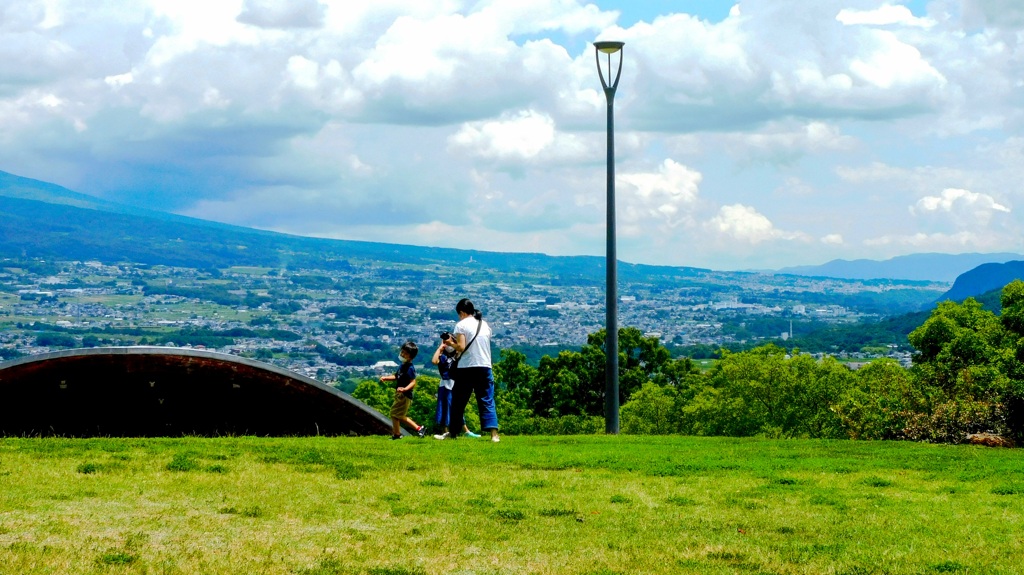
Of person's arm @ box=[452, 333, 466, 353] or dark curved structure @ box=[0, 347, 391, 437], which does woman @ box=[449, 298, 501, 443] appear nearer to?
person's arm @ box=[452, 333, 466, 353]

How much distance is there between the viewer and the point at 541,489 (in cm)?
1207

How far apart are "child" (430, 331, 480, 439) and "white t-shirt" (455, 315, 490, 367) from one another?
35 centimetres

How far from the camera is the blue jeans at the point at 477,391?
1678 cm

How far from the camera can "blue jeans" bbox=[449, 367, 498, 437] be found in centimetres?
1678

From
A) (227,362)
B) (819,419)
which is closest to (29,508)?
(227,362)

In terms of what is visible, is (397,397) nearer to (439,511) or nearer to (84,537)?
(439,511)

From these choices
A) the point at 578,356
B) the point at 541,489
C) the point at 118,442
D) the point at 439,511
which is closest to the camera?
the point at 439,511

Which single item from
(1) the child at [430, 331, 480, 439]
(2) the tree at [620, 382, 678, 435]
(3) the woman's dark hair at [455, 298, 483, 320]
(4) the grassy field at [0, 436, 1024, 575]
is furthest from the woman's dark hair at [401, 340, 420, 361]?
(2) the tree at [620, 382, 678, 435]

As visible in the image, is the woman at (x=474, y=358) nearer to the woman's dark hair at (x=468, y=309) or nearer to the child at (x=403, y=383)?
the woman's dark hair at (x=468, y=309)

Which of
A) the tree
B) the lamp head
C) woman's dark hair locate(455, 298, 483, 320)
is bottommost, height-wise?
the tree

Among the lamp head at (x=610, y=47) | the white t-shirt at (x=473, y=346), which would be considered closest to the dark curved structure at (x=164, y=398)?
the white t-shirt at (x=473, y=346)

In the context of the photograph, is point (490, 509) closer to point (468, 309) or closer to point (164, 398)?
point (468, 309)

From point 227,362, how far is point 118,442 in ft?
13.0

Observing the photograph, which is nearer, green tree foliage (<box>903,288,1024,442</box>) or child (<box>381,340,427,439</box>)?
child (<box>381,340,427,439</box>)
